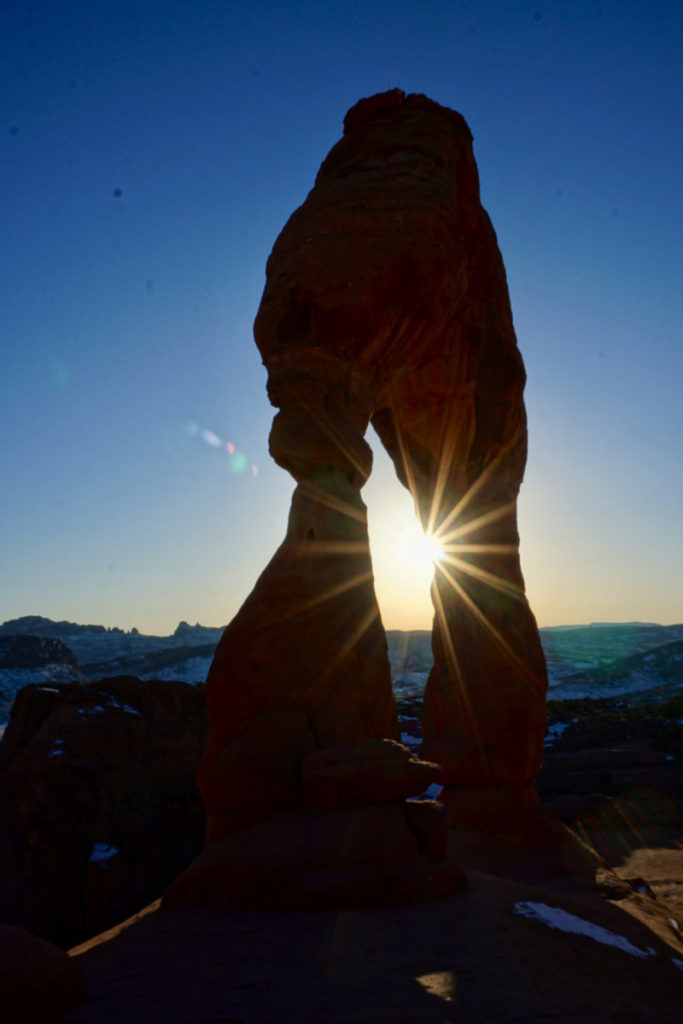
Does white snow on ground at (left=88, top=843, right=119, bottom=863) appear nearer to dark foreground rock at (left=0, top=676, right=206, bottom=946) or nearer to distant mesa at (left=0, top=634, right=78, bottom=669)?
dark foreground rock at (left=0, top=676, right=206, bottom=946)

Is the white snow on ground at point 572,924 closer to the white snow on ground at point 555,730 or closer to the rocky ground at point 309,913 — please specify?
the rocky ground at point 309,913

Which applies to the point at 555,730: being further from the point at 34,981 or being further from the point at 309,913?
the point at 34,981

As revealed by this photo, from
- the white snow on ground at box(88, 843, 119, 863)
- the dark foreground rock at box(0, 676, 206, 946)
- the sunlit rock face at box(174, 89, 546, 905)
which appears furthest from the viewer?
the white snow on ground at box(88, 843, 119, 863)

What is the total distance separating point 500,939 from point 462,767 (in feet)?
23.3

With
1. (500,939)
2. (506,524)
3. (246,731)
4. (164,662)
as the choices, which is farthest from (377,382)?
(164,662)

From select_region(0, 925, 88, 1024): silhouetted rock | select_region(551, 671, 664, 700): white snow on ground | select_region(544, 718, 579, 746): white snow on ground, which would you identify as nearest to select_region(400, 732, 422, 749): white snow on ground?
select_region(544, 718, 579, 746): white snow on ground

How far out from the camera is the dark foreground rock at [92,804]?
43.6 feet

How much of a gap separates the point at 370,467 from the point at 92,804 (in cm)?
1046

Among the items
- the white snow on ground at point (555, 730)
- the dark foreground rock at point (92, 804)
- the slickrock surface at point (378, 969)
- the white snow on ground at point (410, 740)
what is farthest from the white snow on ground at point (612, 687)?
the slickrock surface at point (378, 969)

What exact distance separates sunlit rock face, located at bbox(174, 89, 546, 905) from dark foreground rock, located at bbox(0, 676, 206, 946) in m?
7.07

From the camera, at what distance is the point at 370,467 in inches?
351

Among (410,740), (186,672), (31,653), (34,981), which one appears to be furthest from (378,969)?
(186,672)

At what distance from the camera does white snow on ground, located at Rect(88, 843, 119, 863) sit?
1374 centimetres

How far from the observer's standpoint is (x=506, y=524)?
42.6 ft
